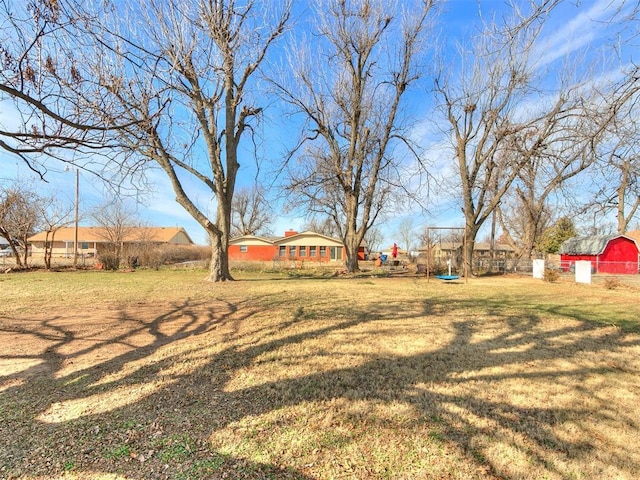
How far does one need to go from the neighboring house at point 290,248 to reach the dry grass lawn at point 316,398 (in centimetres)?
3288

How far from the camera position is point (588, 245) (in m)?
26.3

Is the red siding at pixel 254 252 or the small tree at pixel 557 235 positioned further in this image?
the red siding at pixel 254 252

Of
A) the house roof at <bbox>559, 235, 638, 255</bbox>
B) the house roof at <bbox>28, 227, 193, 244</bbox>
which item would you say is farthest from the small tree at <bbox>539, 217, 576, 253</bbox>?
the house roof at <bbox>28, 227, 193, 244</bbox>

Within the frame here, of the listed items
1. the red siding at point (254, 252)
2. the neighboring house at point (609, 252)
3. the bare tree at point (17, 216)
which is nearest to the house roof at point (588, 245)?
the neighboring house at point (609, 252)

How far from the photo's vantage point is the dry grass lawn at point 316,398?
2307 millimetres

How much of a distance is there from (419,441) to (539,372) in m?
2.39

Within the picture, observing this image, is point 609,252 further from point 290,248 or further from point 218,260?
point 290,248

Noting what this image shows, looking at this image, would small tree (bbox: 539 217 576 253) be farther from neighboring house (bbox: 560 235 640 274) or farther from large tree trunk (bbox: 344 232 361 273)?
large tree trunk (bbox: 344 232 361 273)

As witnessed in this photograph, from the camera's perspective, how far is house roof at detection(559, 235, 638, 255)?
24.8m

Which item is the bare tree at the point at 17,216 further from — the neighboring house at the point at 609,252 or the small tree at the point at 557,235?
the small tree at the point at 557,235

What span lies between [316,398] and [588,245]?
3095cm

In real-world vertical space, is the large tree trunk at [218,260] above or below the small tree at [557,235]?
below

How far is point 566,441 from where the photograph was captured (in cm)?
261

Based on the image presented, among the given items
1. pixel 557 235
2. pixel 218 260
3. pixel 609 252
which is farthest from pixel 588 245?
pixel 218 260
